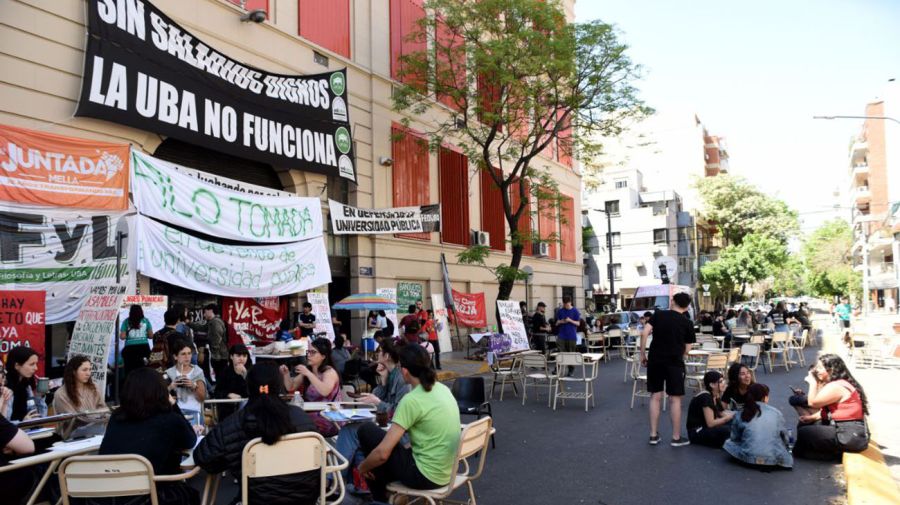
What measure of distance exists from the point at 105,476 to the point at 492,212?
22183 millimetres

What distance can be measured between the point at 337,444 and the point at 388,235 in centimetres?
1320

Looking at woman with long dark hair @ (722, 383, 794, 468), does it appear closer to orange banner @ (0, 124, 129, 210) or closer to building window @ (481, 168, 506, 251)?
orange banner @ (0, 124, 129, 210)

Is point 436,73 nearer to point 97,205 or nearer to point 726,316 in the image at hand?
point 97,205

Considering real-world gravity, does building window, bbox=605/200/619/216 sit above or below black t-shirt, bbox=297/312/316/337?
above

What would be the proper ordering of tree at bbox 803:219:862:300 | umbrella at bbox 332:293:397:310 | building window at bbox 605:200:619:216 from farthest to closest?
1. tree at bbox 803:219:862:300
2. building window at bbox 605:200:619:216
3. umbrella at bbox 332:293:397:310

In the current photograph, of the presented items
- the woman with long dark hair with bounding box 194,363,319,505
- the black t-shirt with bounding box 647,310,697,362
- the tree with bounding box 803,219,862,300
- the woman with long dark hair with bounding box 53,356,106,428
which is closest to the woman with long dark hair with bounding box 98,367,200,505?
the woman with long dark hair with bounding box 194,363,319,505

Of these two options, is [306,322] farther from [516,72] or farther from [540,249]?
[540,249]

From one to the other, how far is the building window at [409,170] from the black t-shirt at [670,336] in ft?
39.6

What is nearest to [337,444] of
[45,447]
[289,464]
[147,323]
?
[289,464]

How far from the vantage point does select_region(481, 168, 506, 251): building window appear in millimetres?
24922

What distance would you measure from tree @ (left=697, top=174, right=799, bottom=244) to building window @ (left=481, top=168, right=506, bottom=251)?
36.4 meters

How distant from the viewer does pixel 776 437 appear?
6871 millimetres

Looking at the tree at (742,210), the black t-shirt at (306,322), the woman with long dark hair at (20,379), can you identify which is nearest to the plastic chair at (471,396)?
the woman with long dark hair at (20,379)

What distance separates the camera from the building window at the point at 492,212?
24.9m
